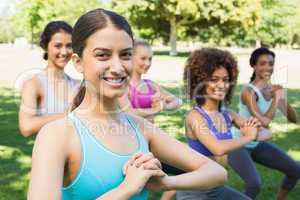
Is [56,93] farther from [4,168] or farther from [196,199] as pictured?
[4,168]

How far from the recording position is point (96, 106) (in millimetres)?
1788

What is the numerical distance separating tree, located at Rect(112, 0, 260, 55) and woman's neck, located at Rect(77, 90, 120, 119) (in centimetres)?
3910

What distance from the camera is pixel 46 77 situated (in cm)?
361

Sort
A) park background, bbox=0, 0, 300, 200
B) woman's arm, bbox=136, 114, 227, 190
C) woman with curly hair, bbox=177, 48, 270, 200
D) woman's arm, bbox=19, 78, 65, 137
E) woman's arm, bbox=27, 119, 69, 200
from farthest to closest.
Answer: park background, bbox=0, 0, 300, 200, woman with curly hair, bbox=177, 48, 270, 200, woman's arm, bbox=19, 78, 65, 137, woman's arm, bbox=136, 114, 227, 190, woman's arm, bbox=27, 119, 69, 200

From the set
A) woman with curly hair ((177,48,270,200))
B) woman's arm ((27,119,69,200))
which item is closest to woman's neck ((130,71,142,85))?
woman with curly hair ((177,48,270,200))

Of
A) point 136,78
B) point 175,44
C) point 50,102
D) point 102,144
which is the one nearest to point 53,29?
point 50,102

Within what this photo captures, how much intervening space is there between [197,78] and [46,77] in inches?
46.8

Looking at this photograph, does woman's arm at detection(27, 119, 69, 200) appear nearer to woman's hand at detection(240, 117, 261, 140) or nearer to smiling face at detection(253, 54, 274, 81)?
woman's hand at detection(240, 117, 261, 140)

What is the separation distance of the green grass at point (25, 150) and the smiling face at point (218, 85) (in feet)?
6.80

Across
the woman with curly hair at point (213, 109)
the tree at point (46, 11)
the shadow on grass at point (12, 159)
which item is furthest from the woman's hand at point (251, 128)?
the tree at point (46, 11)

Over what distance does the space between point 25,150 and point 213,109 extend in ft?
14.8

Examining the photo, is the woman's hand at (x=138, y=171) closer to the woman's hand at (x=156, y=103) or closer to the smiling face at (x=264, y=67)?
the woman's hand at (x=156, y=103)

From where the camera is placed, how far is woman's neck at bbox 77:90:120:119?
5.83 feet

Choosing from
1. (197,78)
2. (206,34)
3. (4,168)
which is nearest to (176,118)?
(4,168)
